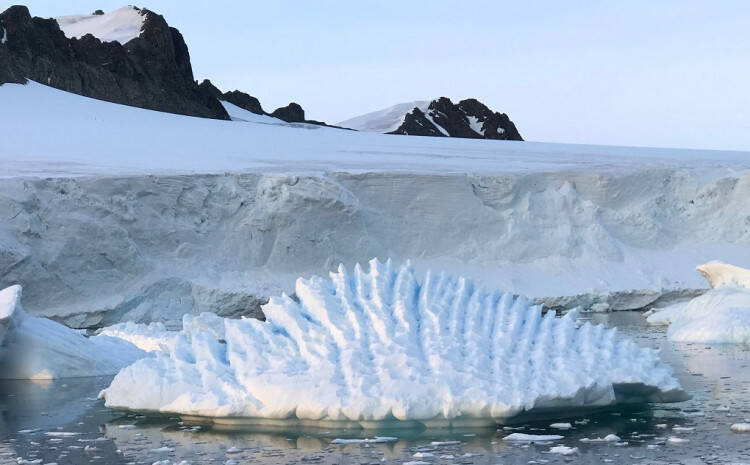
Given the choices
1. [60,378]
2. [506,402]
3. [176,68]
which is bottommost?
[60,378]

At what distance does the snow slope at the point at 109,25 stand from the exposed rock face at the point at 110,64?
→ 376 mm

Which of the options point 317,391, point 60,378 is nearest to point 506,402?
point 317,391

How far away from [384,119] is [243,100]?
14.3 feet

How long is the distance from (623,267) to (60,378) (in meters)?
8.54

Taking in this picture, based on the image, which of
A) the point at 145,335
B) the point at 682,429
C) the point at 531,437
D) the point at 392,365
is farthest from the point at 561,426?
the point at 145,335

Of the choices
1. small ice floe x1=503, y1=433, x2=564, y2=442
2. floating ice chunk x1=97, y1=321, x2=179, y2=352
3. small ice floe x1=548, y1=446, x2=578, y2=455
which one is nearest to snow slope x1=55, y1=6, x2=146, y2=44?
floating ice chunk x1=97, y1=321, x2=179, y2=352

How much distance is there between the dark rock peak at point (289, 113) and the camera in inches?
1221

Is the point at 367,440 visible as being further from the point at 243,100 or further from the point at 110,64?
the point at 243,100

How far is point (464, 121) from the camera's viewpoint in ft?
106

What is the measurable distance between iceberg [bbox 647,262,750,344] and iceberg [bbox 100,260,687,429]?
3.46 m

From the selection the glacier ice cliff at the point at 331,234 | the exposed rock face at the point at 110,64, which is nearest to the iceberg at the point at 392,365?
the glacier ice cliff at the point at 331,234

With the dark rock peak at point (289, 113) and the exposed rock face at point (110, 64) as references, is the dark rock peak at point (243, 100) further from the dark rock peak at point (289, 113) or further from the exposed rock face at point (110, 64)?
the exposed rock face at point (110, 64)

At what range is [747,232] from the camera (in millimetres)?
14859

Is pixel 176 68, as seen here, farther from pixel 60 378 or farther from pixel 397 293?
pixel 397 293
